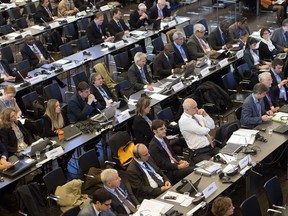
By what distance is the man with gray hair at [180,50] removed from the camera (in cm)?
1223

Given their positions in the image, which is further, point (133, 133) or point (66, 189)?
point (133, 133)

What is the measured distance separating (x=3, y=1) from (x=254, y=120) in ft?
36.8

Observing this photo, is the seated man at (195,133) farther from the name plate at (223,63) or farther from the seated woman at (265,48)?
the seated woman at (265,48)

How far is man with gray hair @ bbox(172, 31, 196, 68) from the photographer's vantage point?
40.1 feet

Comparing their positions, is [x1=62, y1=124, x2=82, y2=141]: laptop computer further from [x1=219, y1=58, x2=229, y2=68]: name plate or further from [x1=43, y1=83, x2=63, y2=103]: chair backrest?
[x1=219, y1=58, x2=229, y2=68]: name plate

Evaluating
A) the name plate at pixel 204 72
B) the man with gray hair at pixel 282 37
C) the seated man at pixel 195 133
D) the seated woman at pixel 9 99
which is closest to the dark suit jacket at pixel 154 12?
the man with gray hair at pixel 282 37

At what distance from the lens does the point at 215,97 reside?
1041 centimetres

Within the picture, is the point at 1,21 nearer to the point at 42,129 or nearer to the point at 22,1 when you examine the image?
the point at 22,1

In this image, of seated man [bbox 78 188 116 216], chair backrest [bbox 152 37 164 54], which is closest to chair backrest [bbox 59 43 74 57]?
chair backrest [bbox 152 37 164 54]

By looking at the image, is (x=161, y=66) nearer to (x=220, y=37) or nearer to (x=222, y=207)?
(x=220, y=37)

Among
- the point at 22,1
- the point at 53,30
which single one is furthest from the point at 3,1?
the point at 53,30

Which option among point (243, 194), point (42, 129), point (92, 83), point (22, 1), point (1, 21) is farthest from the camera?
point (22, 1)

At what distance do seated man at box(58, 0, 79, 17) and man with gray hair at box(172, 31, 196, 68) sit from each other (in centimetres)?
420

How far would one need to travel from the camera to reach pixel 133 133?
9.71 m
